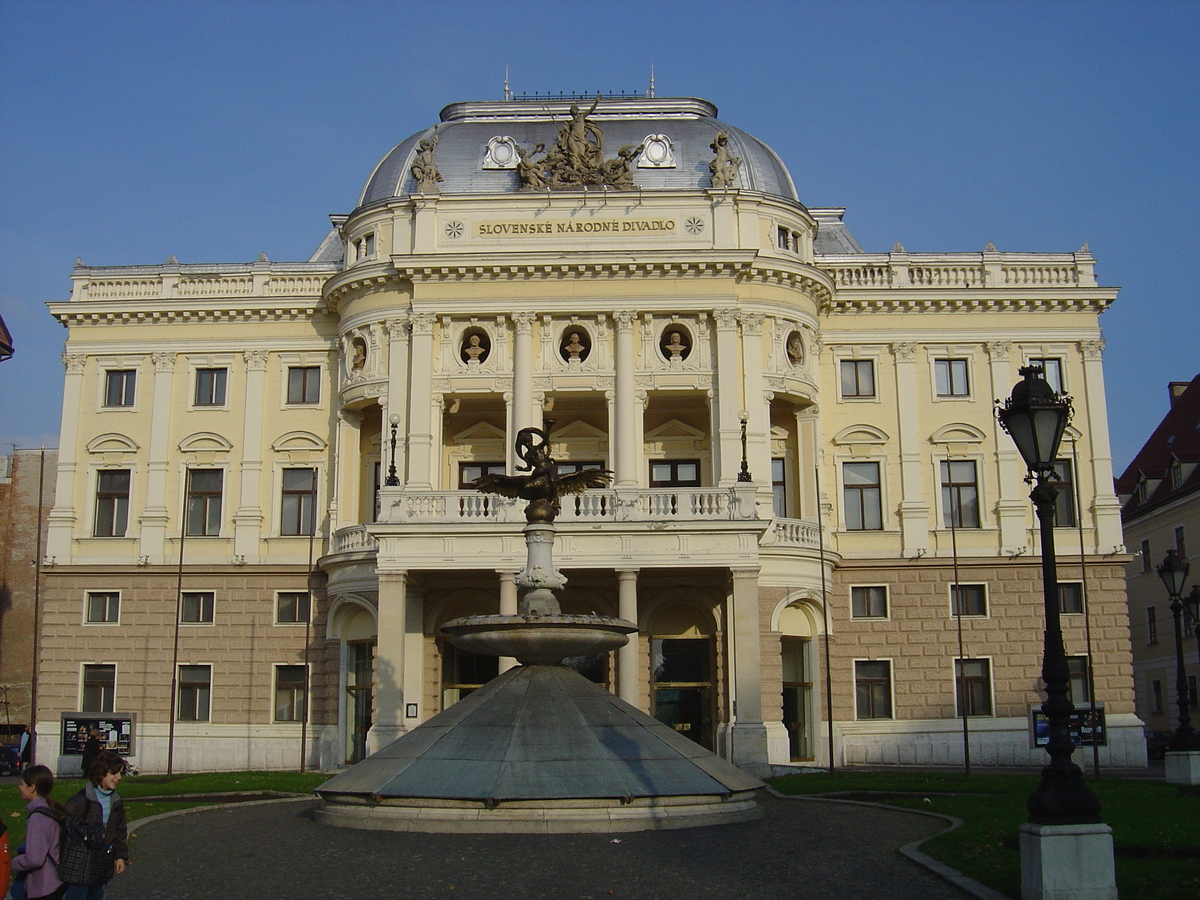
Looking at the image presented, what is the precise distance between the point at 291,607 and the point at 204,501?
5132 millimetres

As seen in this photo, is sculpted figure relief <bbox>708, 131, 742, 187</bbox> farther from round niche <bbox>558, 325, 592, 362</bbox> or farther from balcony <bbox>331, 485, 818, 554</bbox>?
balcony <bbox>331, 485, 818, 554</bbox>

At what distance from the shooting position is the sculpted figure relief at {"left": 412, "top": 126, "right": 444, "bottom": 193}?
44.2 metres

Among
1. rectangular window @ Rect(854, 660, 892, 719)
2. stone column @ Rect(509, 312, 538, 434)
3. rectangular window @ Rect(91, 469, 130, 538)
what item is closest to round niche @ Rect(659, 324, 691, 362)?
stone column @ Rect(509, 312, 538, 434)

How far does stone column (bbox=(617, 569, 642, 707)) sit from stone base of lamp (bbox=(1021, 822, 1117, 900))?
71.2ft

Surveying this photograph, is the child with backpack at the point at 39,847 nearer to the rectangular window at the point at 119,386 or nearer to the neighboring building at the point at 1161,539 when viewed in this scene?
the rectangular window at the point at 119,386

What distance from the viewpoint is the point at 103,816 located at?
12.1 metres

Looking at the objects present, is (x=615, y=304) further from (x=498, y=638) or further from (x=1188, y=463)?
(x=1188, y=463)

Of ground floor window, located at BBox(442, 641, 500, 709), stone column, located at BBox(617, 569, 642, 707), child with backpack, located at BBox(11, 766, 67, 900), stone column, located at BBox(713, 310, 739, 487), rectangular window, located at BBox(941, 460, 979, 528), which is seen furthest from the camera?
rectangular window, located at BBox(941, 460, 979, 528)

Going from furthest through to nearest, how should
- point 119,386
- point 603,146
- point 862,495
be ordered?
point 119,386, point 603,146, point 862,495

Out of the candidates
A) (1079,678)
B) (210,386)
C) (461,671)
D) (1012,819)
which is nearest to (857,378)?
(1079,678)

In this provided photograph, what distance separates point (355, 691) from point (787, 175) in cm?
2478

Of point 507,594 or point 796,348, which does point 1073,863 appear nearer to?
point 507,594

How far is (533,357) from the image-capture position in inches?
1700

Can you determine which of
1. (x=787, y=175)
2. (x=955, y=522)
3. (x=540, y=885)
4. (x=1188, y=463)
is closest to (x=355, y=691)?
(x=955, y=522)
